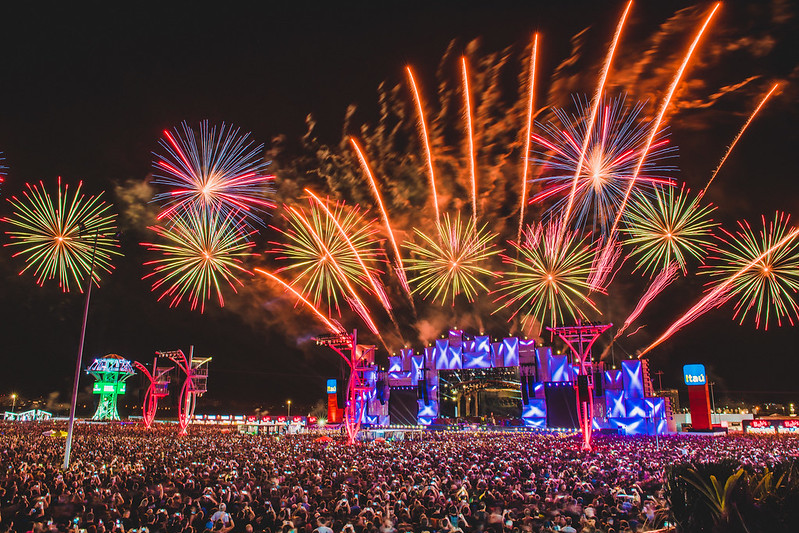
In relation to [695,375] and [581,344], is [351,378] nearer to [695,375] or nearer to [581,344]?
[581,344]

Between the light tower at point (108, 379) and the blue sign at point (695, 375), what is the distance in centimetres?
8562

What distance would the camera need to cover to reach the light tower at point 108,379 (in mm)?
89062

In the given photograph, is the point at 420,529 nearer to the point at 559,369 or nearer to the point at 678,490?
the point at 678,490

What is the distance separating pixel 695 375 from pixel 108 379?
89645mm

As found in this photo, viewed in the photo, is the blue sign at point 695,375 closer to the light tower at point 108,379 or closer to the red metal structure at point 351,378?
the red metal structure at point 351,378

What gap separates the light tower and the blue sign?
85620mm

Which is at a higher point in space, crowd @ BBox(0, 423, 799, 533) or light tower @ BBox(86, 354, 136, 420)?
light tower @ BBox(86, 354, 136, 420)

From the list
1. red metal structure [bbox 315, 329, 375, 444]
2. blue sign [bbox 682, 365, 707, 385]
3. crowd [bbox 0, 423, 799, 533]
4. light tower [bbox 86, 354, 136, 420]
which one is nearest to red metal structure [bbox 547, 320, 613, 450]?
crowd [bbox 0, 423, 799, 533]

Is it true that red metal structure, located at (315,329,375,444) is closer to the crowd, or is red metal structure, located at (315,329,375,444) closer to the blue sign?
the crowd

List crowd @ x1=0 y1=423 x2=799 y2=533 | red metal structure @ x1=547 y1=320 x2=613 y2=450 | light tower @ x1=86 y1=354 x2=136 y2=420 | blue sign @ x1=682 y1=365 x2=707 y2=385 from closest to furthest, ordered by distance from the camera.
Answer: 1. crowd @ x1=0 y1=423 x2=799 y2=533
2. red metal structure @ x1=547 y1=320 x2=613 y2=450
3. blue sign @ x1=682 y1=365 x2=707 y2=385
4. light tower @ x1=86 y1=354 x2=136 y2=420

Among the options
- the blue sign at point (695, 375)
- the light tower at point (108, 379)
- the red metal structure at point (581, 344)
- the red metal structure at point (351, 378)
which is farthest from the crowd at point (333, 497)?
the light tower at point (108, 379)

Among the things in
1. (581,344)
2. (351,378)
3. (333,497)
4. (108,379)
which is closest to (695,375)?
(581,344)

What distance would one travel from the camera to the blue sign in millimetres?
56594

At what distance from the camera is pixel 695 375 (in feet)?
187
